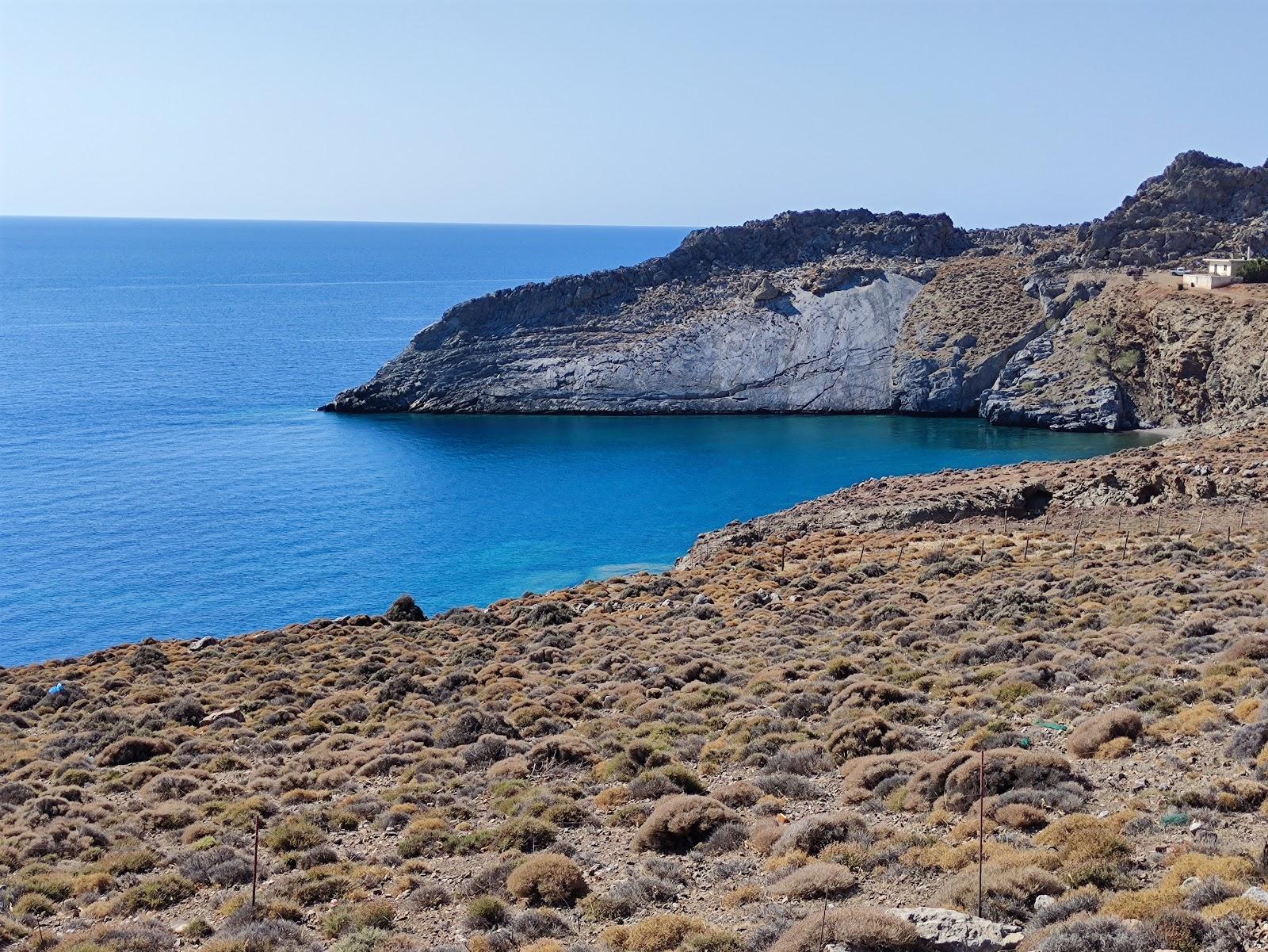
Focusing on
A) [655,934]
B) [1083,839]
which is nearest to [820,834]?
[1083,839]

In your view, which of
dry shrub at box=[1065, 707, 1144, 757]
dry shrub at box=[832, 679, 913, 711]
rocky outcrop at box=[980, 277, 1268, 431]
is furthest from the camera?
rocky outcrop at box=[980, 277, 1268, 431]

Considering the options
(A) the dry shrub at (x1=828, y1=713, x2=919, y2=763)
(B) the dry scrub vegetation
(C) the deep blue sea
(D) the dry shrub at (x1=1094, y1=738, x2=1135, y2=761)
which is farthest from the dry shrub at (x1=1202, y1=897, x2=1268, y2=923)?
(C) the deep blue sea

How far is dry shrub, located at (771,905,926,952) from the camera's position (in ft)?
34.4

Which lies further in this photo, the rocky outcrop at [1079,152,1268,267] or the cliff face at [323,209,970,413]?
the cliff face at [323,209,970,413]

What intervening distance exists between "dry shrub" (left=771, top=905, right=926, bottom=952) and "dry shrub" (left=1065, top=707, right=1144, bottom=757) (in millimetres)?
6684

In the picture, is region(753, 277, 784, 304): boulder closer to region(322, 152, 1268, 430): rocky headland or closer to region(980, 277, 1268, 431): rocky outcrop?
region(322, 152, 1268, 430): rocky headland

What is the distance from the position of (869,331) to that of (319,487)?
50.3 m

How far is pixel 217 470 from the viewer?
2985 inches

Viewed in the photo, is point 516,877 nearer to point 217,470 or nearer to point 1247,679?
point 1247,679

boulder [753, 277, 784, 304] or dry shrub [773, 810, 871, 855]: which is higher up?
boulder [753, 277, 784, 304]

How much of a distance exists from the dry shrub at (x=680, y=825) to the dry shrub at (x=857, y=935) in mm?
3912

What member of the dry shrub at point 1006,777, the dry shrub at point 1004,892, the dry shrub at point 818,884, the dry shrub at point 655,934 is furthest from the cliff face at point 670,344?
the dry shrub at point 655,934

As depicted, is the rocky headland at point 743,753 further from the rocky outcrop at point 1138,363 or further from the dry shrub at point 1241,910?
the rocky outcrop at point 1138,363

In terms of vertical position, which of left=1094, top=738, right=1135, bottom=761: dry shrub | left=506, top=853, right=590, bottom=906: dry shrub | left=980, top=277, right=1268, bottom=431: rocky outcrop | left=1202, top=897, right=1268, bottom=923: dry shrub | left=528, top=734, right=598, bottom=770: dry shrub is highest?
left=980, top=277, right=1268, bottom=431: rocky outcrop
